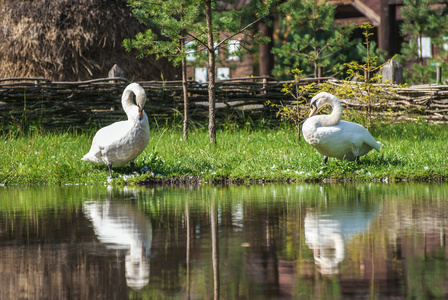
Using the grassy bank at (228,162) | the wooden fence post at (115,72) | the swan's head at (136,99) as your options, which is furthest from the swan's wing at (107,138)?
the wooden fence post at (115,72)

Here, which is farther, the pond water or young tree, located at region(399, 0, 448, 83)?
young tree, located at region(399, 0, 448, 83)

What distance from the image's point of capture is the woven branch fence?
49.2 feet

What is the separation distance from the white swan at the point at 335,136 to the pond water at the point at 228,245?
1.15m

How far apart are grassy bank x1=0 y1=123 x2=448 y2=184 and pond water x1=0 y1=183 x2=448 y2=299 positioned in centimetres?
131

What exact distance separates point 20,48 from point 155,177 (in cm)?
888

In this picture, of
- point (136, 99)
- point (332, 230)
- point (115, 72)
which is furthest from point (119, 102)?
point (332, 230)

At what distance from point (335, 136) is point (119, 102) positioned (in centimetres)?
694

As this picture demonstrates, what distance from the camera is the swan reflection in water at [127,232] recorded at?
4453 millimetres

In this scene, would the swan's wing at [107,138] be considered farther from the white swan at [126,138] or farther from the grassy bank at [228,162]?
the grassy bank at [228,162]

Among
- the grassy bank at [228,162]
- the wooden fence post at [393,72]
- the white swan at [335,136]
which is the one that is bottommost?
the grassy bank at [228,162]

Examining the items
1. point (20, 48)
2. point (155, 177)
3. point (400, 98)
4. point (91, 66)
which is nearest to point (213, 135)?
point (155, 177)

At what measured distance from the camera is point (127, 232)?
5.90 metres

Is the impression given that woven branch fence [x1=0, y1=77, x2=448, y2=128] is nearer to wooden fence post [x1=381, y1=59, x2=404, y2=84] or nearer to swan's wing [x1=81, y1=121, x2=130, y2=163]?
wooden fence post [x1=381, y1=59, x2=404, y2=84]

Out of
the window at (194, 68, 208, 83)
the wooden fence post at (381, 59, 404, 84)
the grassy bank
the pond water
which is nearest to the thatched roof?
the grassy bank
